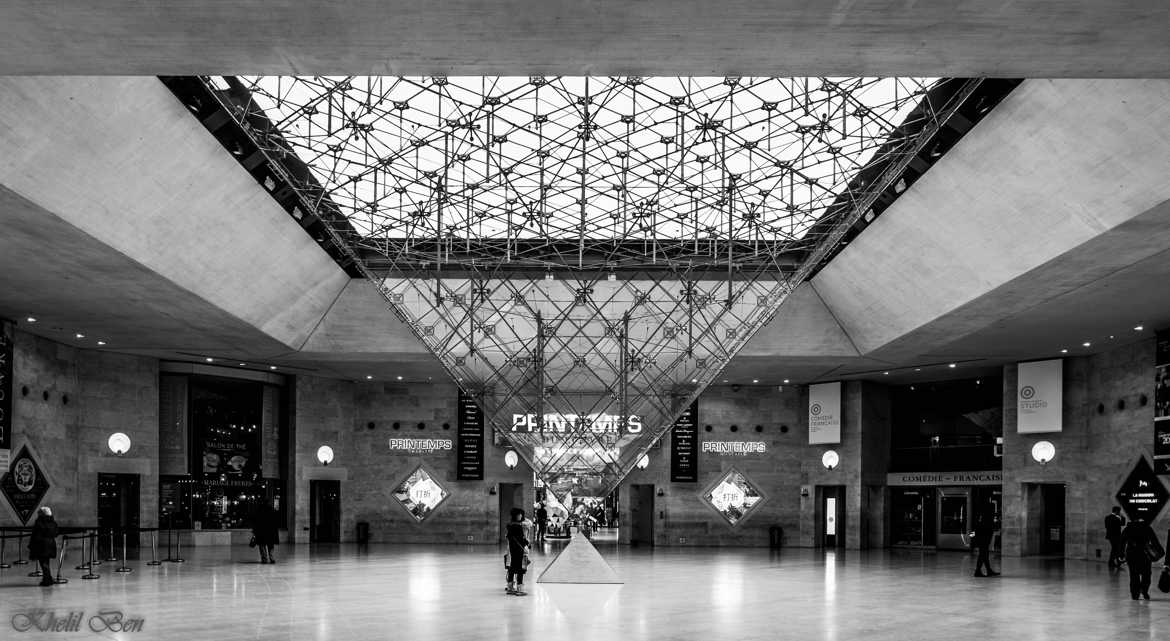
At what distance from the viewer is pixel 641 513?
126 feet

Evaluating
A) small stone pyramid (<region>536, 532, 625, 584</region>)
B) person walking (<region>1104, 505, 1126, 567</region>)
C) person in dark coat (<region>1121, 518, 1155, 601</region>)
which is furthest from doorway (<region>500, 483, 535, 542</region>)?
person in dark coat (<region>1121, 518, 1155, 601</region>)

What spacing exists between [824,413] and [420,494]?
13.2 metres

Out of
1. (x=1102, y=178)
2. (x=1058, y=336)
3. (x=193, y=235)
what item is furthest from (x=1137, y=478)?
(x=193, y=235)

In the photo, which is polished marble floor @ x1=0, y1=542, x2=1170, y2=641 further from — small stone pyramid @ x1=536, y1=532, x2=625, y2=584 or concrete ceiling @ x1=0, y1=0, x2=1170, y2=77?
concrete ceiling @ x1=0, y1=0, x2=1170, y2=77

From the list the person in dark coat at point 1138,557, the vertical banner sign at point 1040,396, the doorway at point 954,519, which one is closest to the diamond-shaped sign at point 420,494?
the doorway at point 954,519

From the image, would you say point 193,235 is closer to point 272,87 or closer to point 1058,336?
point 272,87

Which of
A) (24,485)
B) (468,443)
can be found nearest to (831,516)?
(468,443)

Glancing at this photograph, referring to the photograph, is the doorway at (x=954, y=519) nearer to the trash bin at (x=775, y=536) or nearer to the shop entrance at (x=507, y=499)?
the trash bin at (x=775, y=536)

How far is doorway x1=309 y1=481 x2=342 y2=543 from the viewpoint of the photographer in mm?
36281

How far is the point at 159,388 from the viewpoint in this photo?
107ft

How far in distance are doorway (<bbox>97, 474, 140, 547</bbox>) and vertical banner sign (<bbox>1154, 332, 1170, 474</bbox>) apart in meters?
25.4

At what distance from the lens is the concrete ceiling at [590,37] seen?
8.88 metres

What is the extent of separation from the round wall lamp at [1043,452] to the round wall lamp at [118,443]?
24.2m

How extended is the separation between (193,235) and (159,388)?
15.0 m
